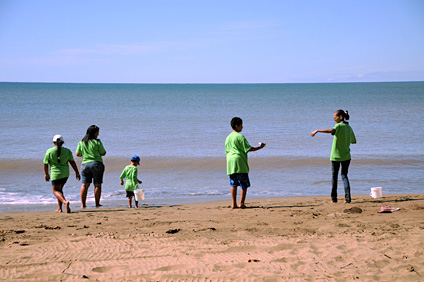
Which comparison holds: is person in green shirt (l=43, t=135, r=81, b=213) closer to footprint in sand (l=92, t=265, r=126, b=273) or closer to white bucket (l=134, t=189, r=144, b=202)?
white bucket (l=134, t=189, r=144, b=202)

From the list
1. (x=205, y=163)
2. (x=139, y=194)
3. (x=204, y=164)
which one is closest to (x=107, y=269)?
(x=139, y=194)

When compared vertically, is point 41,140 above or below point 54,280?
above

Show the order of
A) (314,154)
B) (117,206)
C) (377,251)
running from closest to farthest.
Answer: (377,251) → (117,206) → (314,154)

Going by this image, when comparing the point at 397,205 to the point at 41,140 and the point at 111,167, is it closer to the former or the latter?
the point at 111,167

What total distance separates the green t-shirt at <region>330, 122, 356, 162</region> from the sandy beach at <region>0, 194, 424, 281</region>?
866 millimetres

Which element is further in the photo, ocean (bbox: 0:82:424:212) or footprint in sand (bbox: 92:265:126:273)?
ocean (bbox: 0:82:424:212)

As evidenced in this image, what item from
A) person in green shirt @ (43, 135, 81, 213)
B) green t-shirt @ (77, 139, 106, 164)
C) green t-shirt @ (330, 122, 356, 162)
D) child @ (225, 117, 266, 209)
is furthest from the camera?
green t-shirt @ (77, 139, 106, 164)

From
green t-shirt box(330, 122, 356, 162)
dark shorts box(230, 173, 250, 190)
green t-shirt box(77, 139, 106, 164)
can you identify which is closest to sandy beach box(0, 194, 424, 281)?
dark shorts box(230, 173, 250, 190)

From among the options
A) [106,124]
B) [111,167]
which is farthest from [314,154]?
[106,124]

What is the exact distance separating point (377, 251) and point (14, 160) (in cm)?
1257

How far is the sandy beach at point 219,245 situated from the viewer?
427 cm

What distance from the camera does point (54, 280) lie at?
4.12 meters

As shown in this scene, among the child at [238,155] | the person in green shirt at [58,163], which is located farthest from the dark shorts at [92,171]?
the child at [238,155]

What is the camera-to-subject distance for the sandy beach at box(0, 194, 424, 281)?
14.0ft
